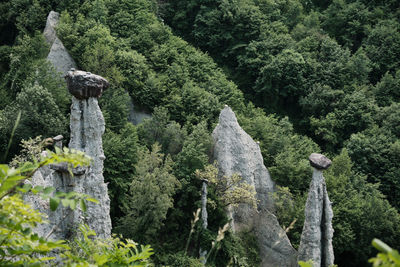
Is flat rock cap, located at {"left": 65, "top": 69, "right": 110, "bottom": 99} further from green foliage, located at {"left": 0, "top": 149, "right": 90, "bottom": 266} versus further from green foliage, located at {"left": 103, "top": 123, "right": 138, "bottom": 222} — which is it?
green foliage, located at {"left": 103, "top": 123, "right": 138, "bottom": 222}

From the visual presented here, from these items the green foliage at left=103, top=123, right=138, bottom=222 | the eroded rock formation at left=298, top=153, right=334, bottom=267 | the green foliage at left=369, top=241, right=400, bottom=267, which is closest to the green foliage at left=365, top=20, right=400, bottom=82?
the eroded rock formation at left=298, top=153, right=334, bottom=267

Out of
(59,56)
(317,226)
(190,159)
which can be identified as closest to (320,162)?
(317,226)

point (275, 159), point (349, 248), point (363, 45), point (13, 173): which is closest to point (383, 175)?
point (349, 248)

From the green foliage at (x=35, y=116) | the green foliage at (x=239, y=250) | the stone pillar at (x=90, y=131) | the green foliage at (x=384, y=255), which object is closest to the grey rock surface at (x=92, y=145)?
the stone pillar at (x=90, y=131)

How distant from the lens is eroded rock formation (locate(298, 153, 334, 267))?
19.6m

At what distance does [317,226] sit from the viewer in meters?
20.0

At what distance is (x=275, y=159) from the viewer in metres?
27.5

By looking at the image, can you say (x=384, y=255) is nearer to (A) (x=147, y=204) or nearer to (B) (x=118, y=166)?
(A) (x=147, y=204)

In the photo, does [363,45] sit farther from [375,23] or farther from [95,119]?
[95,119]

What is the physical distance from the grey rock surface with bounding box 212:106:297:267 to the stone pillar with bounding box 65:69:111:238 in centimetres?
964

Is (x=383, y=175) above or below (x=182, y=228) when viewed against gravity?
above

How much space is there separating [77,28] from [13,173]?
95.6 feet

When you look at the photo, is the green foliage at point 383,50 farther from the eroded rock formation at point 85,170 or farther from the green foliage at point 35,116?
the eroded rock formation at point 85,170

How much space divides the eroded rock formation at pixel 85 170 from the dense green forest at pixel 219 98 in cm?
593
